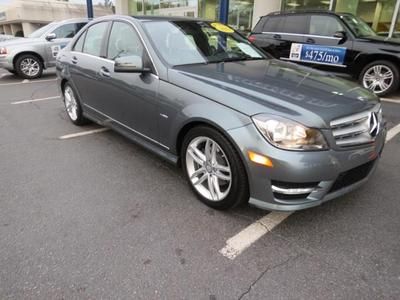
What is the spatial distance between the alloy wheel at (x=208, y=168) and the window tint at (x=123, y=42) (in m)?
1.19

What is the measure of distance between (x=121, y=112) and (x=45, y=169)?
108cm

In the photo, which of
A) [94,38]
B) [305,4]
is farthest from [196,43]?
[305,4]

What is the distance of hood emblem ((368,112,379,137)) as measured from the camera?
250cm

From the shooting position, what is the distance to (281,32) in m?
7.55

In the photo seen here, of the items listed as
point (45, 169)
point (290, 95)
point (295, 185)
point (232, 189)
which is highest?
point (290, 95)

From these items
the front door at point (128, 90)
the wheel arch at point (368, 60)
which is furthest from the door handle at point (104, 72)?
the wheel arch at point (368, 60)

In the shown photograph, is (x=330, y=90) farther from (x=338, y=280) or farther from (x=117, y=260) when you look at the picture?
(x=117, y=260)

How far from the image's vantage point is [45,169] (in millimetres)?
3561

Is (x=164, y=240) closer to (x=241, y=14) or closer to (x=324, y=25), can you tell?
(x=324, y=25)

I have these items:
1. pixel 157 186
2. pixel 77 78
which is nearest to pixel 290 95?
pixel 157 186

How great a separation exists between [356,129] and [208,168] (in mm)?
1220

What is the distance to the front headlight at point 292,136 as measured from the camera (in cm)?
219

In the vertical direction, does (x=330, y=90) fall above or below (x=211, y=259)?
above

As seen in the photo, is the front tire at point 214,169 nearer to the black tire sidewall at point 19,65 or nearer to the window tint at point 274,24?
the window tint at point 274,24
